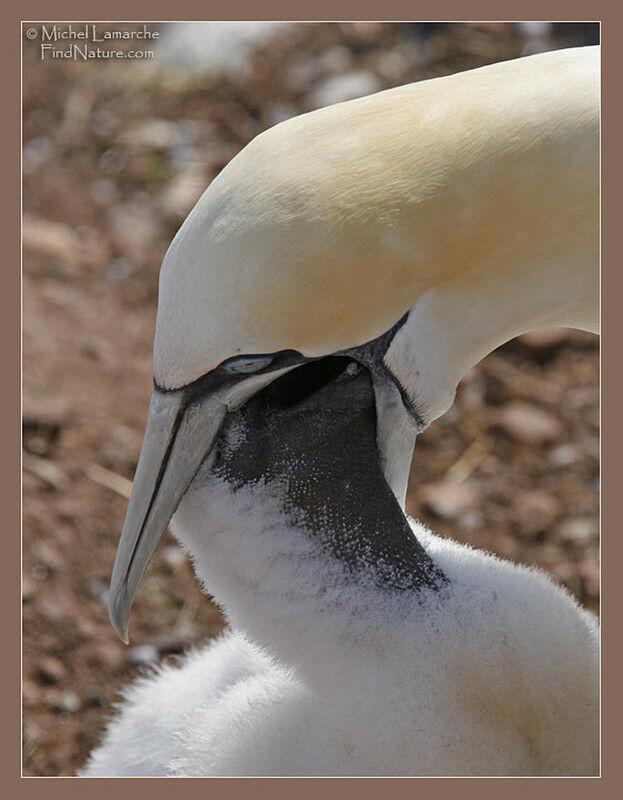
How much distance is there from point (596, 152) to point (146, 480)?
0.81 metres

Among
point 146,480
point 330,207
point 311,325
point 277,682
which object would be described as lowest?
point 277,682

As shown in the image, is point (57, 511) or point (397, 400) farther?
point (57, 511)

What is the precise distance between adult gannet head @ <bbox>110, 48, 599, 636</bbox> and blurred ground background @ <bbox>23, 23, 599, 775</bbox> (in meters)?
1.03

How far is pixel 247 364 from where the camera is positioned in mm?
1783

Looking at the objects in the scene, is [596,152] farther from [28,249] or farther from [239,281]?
[28,249]

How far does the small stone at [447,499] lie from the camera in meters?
3.35

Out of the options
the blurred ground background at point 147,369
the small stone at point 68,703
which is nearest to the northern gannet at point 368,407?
the small stone at point 68,703

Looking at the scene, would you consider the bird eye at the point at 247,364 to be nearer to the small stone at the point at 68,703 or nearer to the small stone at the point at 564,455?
the small stone at the point at 68,703

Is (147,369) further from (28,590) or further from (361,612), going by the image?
(361,612)

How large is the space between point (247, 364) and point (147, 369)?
6.24 feet

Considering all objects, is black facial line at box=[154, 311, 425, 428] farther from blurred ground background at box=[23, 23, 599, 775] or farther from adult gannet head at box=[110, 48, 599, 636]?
blurred ground background at box=[23, 23, 599, 775]

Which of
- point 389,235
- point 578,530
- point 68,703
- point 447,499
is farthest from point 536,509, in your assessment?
point 389,235

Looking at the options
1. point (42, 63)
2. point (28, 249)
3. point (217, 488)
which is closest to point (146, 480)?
point (217, 488)

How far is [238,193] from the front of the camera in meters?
1.72
